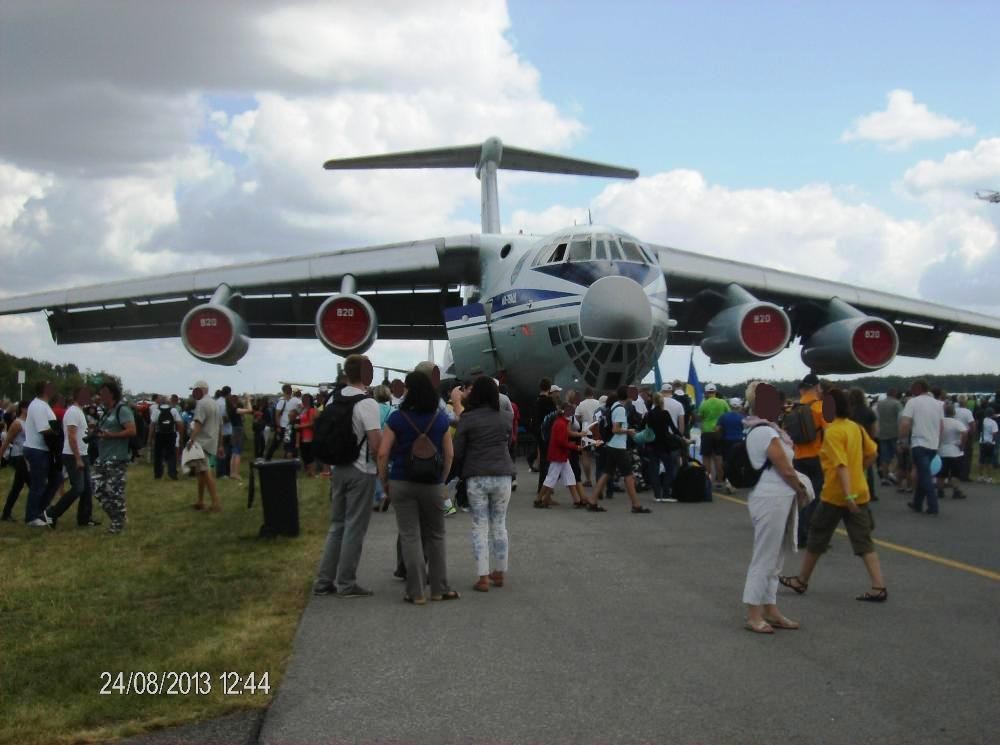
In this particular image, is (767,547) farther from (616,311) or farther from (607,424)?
(616,311)

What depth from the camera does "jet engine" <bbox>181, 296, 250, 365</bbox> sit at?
53.6ft

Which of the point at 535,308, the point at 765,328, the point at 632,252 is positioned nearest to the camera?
the point at 632,252

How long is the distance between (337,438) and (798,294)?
530 inches

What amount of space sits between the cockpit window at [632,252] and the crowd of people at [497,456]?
2.20 meters

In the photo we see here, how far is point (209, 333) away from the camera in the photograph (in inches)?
647

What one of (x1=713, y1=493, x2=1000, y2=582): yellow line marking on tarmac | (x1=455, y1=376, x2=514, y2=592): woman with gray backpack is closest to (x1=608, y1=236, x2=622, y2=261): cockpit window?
(x1=713, y1=493, x2=1000, y2=582): yellow line marking on tarmac

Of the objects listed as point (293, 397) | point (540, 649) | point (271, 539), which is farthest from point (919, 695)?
point (293, 397)

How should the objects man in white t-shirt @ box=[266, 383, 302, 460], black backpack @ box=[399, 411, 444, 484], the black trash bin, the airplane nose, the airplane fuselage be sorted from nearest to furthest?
black backpack @ box=[399, 411, 444, 484] → the black trash bin → the airplane nose → the airplane fuselage → man in white t-shirt @ box=[266, 383, 302, 460]

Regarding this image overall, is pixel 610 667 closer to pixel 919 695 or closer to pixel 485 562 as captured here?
pixel 919 695

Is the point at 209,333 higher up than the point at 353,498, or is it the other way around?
the point at 209,333

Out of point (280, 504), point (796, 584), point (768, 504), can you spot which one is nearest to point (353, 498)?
point (280, 504)

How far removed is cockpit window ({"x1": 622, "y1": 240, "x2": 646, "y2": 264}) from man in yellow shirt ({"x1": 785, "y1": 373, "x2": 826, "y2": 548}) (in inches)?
261

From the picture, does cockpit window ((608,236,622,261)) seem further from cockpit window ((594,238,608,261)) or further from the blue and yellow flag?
the blue and yellow flag

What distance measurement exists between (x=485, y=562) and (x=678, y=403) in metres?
7.56
